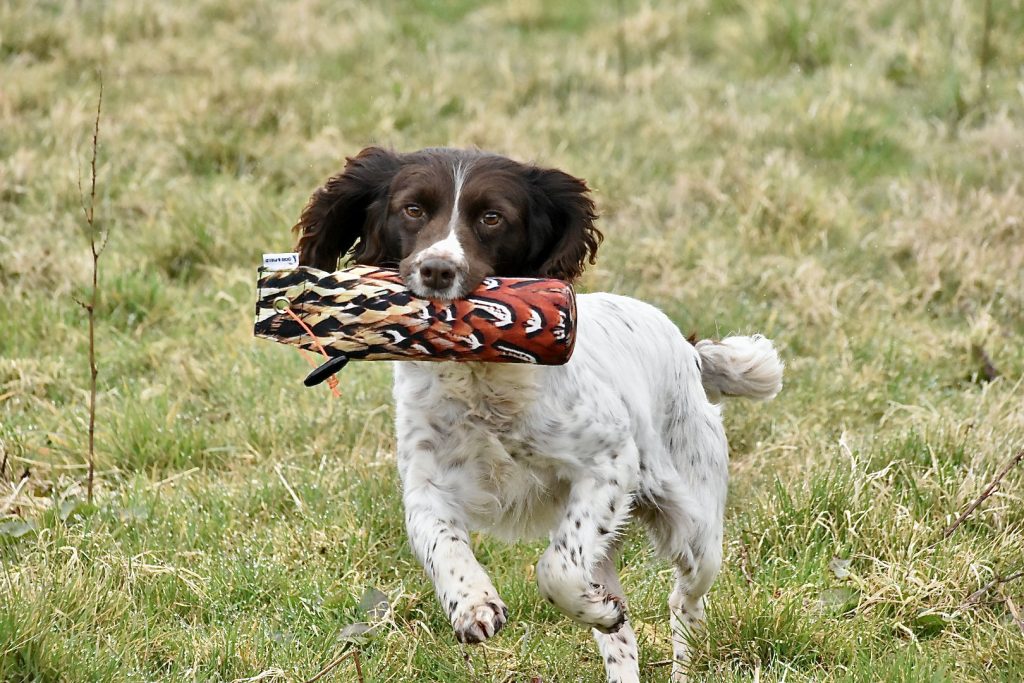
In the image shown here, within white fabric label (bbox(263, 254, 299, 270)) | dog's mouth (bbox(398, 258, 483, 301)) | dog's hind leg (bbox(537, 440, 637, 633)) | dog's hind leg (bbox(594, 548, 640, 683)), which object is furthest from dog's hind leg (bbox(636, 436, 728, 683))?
white fabric label (bbox(263, 254, 299, 270))

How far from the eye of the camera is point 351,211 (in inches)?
151

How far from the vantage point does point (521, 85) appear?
8.38 meters

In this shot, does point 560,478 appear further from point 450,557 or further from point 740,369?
point 740,369

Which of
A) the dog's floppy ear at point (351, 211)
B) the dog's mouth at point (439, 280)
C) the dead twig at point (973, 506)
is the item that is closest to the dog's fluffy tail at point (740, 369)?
the dead twig at point (973, 506)

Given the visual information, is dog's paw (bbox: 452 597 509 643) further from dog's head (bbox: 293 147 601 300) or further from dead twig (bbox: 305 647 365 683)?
dog's head (bbox: 293 147 601 300)

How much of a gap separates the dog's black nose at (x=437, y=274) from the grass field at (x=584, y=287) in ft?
3.13

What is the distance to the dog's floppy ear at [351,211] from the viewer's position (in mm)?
3748

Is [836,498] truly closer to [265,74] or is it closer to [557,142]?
[557,142]

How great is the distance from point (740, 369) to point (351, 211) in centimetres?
134

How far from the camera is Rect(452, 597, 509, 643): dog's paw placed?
3.03 meters

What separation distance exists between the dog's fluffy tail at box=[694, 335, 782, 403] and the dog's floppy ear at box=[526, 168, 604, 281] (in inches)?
32.0

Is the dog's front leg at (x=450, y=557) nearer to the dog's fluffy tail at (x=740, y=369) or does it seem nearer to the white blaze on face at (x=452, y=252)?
the white blaze on face at (x=452, y=252)

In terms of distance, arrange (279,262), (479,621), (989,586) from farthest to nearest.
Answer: (989,586)
(279,262)
(479,621)

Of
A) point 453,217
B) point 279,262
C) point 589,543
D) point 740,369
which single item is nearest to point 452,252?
point 453,217
